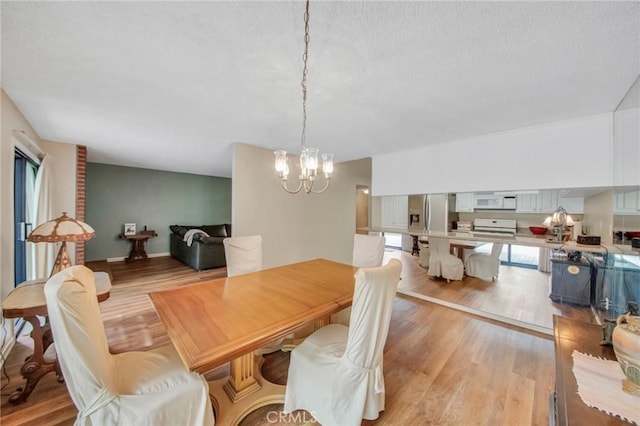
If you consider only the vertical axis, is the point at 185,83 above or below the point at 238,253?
above

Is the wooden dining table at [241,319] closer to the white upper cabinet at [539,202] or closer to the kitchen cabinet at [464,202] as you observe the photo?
the kitchen cabinet at [464,202]

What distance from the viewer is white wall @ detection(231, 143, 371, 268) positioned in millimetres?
3652

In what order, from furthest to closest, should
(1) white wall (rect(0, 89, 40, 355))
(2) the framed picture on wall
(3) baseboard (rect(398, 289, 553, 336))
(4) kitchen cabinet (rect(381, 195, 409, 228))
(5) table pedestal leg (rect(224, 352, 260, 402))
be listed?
(2) the framed picture on wall → (4) kitchen cabinet (rect(381, 195, 409, 228)) → (3) baseboard (rect(398, 289, 553, 336)) → (1) white wall (rect(0, 89, 40, 355)) → (5) table pedestal leg (rect(224, 352, 260, 402))

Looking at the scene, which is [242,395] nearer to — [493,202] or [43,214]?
[43,214]

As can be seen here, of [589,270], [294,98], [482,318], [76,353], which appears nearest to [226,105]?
[294,98]

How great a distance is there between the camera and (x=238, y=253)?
252 centimetres

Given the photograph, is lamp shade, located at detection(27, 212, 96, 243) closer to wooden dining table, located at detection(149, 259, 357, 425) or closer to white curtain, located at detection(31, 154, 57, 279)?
wooden dining table, located at detection(149, 259, 357, 425)

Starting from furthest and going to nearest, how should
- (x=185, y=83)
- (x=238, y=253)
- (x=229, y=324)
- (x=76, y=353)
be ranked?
(x=238, y=253)
(x=185, y=83)
(x=229, y=324)
(x=76, y=353)

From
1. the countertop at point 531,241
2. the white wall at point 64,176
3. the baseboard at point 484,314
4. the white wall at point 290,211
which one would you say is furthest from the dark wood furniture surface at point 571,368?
the white wall at point 64,176

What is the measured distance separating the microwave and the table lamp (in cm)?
444

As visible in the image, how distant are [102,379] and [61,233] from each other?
4.72ft

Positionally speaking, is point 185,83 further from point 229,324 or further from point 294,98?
point 229,324

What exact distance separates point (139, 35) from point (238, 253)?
191 cm

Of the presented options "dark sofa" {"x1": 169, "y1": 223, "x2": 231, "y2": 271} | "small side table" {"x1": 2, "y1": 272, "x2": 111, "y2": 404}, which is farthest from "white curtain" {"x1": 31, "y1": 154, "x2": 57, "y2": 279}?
"dark sofa" {"x1": 169, "y1": 223, "x2": 231, "y2": 271}
